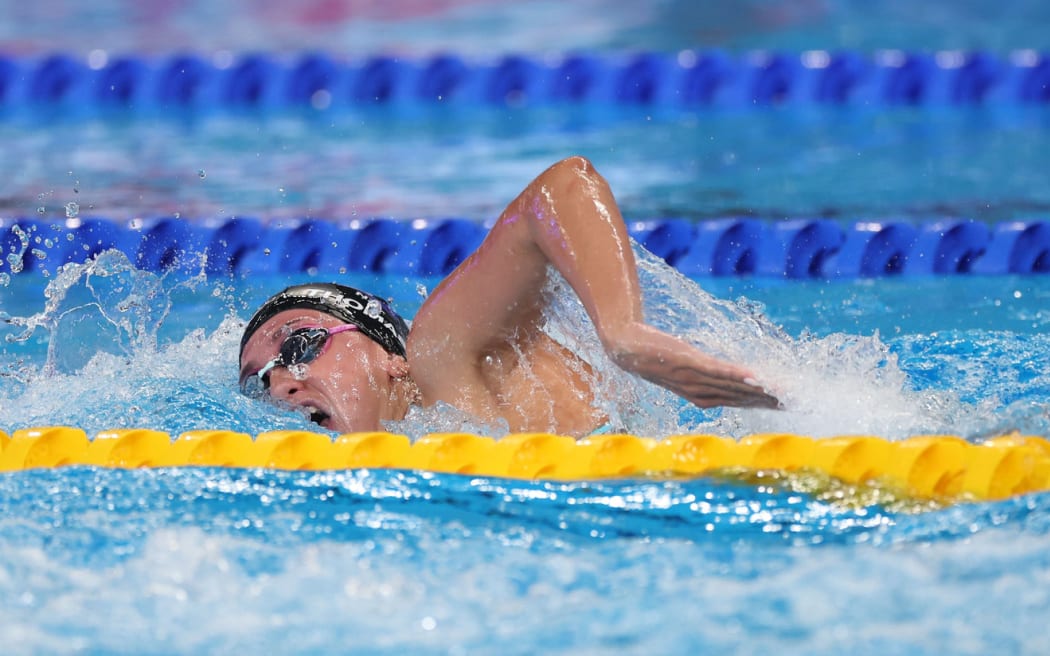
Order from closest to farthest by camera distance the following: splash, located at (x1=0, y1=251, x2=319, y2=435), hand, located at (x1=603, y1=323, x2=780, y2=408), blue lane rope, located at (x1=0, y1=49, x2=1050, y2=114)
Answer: hand, located at (x1=603, y1=323, x2=780, y2=408) → splash, located at (x1=0, y1=251, x2=319, y2=435) → blue lane rope, located at (x1=0, y1=49, x2=1050, y2=114)

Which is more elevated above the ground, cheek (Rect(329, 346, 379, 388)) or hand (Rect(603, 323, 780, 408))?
cheek (Rect(329, 346, 379, 388))

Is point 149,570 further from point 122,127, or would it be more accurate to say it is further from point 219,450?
point 122,127

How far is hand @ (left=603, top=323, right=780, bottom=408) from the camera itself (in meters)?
1.97

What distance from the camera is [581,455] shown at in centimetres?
219

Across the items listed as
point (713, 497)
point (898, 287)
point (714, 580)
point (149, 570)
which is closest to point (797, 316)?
point (898, 287)

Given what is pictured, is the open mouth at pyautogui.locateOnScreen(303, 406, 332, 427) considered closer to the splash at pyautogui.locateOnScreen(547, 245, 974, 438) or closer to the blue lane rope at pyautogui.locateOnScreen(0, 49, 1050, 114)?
the splash at pyautogui.locateOnScreen(547, 245, 974, 438)

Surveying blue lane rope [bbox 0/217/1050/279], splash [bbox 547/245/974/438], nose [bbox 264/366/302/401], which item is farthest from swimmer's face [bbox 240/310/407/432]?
blue lane rope [bbox 0/217/1050/279]

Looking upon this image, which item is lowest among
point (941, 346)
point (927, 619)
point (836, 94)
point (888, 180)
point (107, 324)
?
point (927, 619)

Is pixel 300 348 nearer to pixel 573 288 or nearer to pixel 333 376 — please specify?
pixel 333 376

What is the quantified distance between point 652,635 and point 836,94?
16.6 ft

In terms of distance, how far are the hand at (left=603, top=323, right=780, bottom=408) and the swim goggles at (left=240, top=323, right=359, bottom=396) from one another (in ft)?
2.14

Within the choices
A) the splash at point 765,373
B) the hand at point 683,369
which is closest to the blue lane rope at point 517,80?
the splash at point 765,373

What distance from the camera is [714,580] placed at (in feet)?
6.05

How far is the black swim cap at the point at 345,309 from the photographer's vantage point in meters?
2.55
